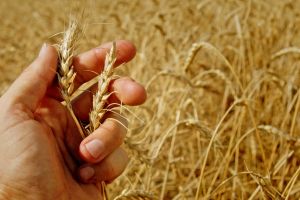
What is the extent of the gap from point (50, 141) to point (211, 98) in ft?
4.35

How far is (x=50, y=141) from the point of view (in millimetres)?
1173

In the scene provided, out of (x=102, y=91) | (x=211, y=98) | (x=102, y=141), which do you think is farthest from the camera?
(x=211, y=98)

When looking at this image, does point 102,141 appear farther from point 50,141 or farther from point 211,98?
point 211,98

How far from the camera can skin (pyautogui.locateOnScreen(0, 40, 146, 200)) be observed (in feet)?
3.61

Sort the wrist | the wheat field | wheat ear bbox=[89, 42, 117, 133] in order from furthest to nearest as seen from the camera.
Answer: the wheat field < the wrist < wheat ear bbox=[89, 42, 117, 133]

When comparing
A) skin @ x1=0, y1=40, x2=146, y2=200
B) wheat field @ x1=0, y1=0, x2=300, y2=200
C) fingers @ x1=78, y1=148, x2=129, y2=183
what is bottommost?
wheat field @ x1=0, y1=0, x2=300, y2=200

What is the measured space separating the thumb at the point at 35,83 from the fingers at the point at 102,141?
155 millimetres

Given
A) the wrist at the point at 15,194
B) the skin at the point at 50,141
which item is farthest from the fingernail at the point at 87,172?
the wrist at the point at 15,194

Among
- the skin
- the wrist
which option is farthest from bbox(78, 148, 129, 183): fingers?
the wrist

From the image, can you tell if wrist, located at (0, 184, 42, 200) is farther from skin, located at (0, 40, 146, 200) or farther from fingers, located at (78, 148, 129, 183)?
fingers, located at (78, 148, 129, 183)

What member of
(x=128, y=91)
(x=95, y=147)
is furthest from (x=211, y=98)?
(x=95, y=147)

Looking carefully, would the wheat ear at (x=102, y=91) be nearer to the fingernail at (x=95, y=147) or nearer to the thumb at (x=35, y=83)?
the fingernail at (x=95, y=147)

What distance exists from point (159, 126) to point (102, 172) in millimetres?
911

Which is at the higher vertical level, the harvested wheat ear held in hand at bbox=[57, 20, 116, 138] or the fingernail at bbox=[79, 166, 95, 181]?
the harvested wheat ear held in hand at bbox=[57, 20, 116, 138]
